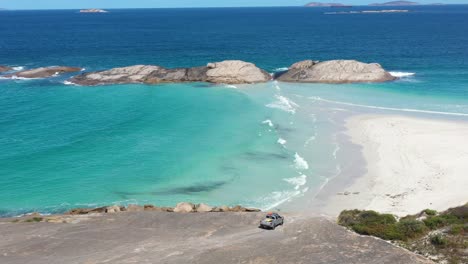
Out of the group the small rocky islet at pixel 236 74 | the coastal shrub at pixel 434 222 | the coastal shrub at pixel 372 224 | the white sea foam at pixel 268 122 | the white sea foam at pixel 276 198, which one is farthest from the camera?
the small rocky islet at pixel 236 74

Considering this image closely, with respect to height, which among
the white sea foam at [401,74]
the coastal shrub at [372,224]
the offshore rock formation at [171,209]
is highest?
the white sea foam at [401,74]

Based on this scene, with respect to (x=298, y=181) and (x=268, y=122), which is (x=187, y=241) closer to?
(x=298, y=181)

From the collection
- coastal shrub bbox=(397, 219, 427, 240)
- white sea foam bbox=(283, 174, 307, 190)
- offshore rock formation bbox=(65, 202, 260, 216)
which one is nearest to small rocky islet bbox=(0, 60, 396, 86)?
white sea foam bbox=(283, 174, 307, 190)

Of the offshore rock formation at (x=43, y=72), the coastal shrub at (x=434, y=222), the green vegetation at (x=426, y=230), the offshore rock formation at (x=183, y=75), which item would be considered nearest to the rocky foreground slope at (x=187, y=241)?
the green vegetation at (x=426, y=230)

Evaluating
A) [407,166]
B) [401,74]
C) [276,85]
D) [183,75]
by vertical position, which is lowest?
[407,166]

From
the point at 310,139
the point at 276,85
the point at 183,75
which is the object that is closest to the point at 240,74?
the point at 276,85

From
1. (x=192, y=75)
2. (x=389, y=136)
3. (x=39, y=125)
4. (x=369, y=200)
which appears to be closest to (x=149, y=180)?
(x=369, y=200)

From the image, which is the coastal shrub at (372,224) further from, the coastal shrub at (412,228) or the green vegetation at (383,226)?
the coastal shrub at (412,228)
